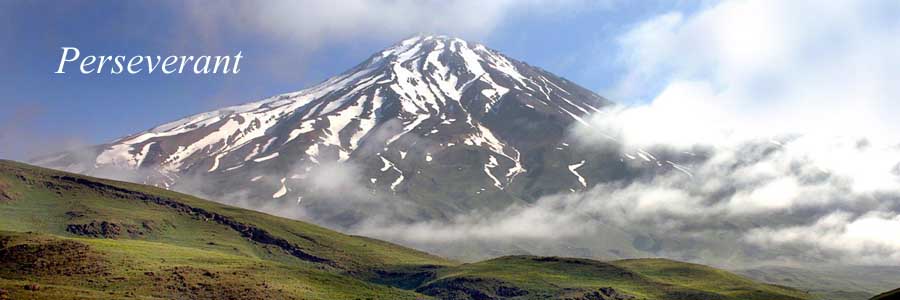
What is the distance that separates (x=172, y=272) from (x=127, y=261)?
11.5 metres

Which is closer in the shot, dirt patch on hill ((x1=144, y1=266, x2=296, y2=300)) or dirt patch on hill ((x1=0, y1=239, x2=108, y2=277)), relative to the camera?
dirt patch on hill ((x1=0, y1=239, x2=108, y2=277))

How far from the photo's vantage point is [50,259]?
17150cm

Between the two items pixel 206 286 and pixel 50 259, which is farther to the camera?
pixel 206 286

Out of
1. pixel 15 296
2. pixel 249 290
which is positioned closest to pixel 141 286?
pixel 249 290

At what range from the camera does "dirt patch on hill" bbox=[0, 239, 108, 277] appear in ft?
543

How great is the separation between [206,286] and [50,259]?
107ft

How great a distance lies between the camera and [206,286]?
176625mm

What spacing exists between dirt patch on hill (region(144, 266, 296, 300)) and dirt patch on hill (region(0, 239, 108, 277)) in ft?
41.4

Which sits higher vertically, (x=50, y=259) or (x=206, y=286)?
(x=50, y=259)

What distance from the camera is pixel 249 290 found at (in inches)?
7042

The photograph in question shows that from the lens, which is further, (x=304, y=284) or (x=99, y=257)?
(x=304, y=284)

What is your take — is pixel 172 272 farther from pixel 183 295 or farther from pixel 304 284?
pixel 304 284

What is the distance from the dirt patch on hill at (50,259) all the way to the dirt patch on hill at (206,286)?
41.4ft

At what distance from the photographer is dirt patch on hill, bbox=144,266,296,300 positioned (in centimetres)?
17100
